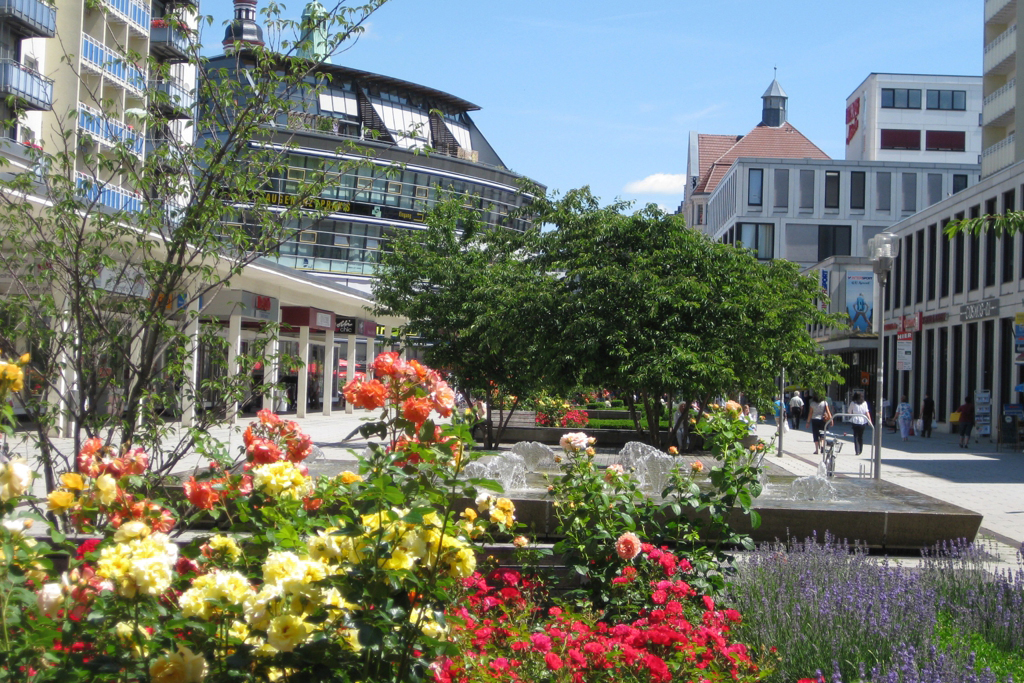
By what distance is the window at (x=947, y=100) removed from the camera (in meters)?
84.4

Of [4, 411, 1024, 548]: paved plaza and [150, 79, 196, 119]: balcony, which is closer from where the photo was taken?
[150, 79, 196, 119]: balcony

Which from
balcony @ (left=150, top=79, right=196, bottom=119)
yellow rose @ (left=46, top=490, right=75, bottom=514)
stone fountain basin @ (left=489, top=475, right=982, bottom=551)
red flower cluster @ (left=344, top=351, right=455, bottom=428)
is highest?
balcony @ (left=150, top=79, right=196, bottom=119)

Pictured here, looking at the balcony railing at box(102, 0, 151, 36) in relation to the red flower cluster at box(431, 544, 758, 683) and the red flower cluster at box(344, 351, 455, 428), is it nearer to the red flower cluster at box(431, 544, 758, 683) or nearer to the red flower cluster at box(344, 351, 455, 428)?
the red flower cluster at box(431, 544, 758, 683)

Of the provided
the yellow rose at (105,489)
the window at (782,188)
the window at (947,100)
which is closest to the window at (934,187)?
the window at (782,188)

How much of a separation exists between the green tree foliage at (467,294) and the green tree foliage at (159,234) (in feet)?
44.9

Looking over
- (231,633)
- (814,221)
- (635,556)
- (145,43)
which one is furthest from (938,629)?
(814,221)

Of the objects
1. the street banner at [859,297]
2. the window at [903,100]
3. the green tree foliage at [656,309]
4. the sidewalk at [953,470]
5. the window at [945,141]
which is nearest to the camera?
the sidewalk at [953,470]

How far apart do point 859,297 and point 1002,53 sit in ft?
48.8

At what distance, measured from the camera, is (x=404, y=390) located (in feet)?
11.8

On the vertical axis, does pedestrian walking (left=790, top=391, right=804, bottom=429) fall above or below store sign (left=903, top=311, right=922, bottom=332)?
below

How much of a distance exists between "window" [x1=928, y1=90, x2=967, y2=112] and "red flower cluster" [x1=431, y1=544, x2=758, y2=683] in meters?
88.5

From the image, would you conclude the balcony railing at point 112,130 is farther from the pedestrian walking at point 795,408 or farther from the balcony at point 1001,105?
the balcony at point 1001,105

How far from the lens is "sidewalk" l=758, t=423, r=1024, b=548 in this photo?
14086mm

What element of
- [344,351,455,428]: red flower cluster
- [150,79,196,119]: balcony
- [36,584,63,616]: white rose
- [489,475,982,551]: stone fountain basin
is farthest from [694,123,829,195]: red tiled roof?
[36,584,63,616]: white rose
